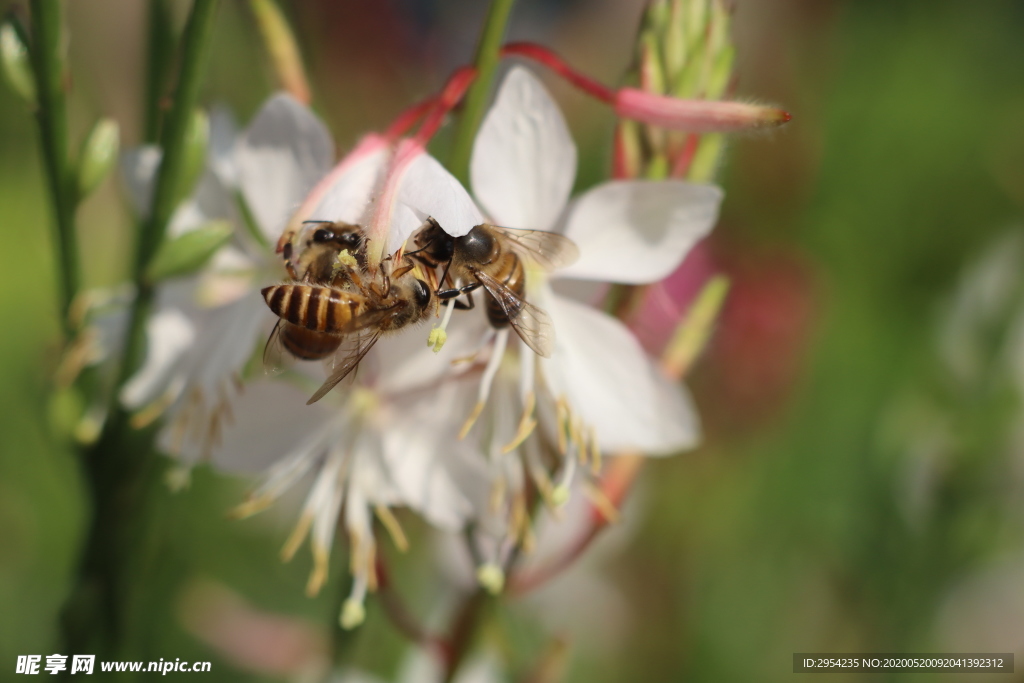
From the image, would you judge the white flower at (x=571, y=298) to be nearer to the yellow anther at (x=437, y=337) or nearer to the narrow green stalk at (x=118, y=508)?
the yellow anther at (x=437, y=337)

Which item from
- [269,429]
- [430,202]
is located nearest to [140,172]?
[269,429]

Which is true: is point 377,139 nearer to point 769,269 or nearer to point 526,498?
point 526,498

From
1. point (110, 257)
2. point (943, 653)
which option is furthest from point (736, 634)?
point (110, 257)

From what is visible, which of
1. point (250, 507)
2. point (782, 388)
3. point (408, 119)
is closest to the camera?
point (408, 119)

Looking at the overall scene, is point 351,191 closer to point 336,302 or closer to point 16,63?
point 336,302

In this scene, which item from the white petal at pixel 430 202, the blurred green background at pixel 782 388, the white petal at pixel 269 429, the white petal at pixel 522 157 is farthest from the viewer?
the blurred green background at pixel 782 388

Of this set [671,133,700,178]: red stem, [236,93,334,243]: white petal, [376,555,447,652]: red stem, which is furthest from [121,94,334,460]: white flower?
[671,133,700,178]: red stem

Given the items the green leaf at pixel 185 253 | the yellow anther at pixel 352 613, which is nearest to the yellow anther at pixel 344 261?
the green leaf at pixel 185 253
